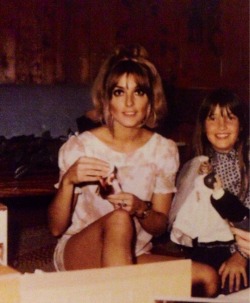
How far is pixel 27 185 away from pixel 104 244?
33 cm

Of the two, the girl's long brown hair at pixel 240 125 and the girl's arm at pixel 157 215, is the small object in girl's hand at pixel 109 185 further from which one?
the girl's long brown hair at pixel 240 125

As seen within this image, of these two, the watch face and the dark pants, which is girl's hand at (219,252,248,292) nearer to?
the dark pants

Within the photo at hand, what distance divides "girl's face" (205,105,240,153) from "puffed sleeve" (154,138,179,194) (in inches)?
2.8

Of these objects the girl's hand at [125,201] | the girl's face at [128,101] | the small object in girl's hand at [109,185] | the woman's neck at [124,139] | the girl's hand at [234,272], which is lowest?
the girl's hand at [234,272]

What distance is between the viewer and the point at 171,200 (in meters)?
0.89

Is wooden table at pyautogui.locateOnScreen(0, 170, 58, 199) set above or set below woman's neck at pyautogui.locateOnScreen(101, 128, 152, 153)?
below

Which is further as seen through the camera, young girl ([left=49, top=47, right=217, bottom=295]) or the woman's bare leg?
young girl ([left=49, top=47, right=217, bottom=295])

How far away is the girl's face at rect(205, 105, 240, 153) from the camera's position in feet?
2.97

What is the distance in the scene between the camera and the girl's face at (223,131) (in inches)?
35.6

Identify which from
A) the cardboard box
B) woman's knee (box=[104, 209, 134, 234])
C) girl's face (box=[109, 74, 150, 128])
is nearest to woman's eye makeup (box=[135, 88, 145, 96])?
girl's face (box=[109, 74, 150, 128])

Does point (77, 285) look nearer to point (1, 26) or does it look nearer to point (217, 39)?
point (217, 39)

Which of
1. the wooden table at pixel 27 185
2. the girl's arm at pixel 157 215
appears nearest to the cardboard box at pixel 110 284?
the girl's arm at pixel 157 215

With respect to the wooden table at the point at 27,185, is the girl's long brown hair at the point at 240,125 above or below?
above

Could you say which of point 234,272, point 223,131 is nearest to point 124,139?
point 223,131
